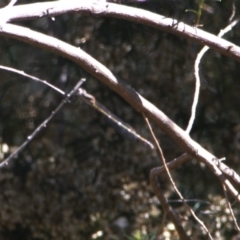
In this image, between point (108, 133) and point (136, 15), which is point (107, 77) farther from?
point (108, 133)

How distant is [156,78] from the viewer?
3084mm

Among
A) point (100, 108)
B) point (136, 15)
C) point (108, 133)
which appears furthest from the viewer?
point (108, 133)

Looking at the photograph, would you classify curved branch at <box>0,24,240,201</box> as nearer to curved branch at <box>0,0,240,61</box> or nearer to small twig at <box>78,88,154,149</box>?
curved branch at <box>0,0,240,61</box>

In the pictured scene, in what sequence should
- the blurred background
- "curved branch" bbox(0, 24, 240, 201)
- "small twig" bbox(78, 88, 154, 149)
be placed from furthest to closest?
the blurred background, "small twig" bbox(78, 88, 154, 149), "curved branch" bbox(0, 24, 240, 201)

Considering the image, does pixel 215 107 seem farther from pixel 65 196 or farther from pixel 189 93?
pixel 65 196

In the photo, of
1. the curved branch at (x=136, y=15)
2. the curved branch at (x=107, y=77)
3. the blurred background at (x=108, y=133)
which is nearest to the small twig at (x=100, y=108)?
the curved branch at (x=107, y=77)

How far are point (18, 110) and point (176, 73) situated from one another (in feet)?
2.70

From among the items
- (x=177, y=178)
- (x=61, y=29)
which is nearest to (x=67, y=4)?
(x=61, y=29)

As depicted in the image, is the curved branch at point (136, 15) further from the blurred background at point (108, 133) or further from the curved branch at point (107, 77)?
the blurred background at point (108, 133)

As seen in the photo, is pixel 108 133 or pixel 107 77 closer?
pixel 107 77

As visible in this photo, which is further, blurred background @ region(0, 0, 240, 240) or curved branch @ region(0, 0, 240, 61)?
blurred background @ region(0, 0, 240, 240)

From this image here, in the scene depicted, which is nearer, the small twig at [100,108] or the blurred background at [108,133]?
the small twig at [100,108]

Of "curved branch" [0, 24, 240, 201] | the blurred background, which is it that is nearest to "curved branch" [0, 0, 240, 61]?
"curved branch" [0, 24, 240, 201]

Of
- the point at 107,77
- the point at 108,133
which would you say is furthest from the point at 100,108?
the point at 108,133
